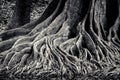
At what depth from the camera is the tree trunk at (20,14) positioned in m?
14.9

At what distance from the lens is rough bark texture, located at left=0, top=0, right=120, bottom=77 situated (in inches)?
396

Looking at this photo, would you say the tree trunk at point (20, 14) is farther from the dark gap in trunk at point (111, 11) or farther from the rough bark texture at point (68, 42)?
the dark gap in trunk at point (111, 11)

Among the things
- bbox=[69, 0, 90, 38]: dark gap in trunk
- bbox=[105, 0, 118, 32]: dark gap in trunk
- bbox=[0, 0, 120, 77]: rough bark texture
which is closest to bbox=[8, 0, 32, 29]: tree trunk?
bbox=[0, 0, 120, 77]: rough bark texture

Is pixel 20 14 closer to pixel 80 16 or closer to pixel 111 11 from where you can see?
pixel 80 16

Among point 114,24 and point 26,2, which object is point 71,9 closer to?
point 114,24

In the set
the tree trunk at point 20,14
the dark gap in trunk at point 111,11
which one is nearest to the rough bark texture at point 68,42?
the dark gap in trunk at point 111,11

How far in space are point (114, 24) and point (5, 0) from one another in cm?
775

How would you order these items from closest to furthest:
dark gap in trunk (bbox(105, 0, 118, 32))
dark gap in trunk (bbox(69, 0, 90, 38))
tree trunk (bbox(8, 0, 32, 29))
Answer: dark gap in trunk (bbox(69, 0, 90, 38)), dark gap in trunk (bbox(105, 0, 118, 32)), tree trunk (bbox(8, 0, 32, 29))

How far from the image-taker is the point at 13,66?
33.7 ft

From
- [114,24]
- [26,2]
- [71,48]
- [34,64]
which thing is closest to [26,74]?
[34,64]

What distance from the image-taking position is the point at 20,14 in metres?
15.2

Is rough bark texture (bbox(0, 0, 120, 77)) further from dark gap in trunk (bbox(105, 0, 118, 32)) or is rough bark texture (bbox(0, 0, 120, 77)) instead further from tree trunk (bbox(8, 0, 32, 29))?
tree trunk (bbox(8, 0, 32, 29))

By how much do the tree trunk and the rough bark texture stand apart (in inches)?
97.9

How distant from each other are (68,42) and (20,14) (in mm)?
4617
